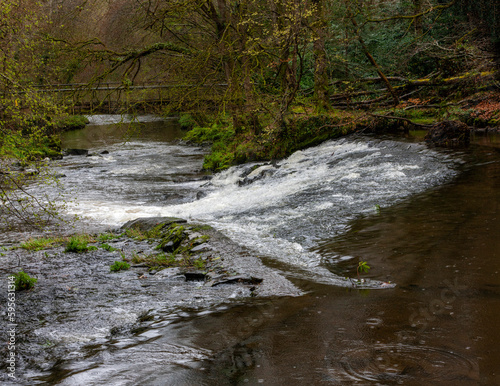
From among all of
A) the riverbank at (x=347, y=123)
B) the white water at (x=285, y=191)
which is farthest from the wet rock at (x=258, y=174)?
the riverbank at (x=347, y=123)

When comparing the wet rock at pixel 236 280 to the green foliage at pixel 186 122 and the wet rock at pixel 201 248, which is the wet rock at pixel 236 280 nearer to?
the wet rock at pixel 201 248

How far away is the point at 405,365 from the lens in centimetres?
333

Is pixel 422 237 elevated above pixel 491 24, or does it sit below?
below

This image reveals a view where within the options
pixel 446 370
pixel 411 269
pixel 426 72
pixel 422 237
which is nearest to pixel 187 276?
pixel 411 269

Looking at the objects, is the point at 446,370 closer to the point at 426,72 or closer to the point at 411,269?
the point at 411,269

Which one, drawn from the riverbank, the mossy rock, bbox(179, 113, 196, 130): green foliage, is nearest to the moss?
the riverbank

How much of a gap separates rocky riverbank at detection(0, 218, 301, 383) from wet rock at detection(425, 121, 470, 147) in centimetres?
743

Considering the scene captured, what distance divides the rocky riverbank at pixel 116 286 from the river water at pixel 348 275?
308 millimetres

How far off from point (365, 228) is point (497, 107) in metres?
9.30

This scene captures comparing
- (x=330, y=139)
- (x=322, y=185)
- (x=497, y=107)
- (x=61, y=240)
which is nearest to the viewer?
(x=61, y=240)

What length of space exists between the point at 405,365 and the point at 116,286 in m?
3.98

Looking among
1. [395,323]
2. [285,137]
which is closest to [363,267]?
[395,323]

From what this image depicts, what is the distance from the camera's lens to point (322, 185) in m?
10.5

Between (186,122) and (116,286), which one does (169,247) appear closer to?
(116,286)
